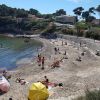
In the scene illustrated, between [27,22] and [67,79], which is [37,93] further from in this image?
[27,22]

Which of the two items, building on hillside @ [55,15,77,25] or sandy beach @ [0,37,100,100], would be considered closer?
sandy beach @ [0,37,100,100]

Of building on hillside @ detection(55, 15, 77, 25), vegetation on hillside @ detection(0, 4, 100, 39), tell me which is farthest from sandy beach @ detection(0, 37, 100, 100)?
building on hillside @ detection(55, 15, 77, 25)

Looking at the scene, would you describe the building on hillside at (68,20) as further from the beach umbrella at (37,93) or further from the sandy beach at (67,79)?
the beach umbrella at (37,93)

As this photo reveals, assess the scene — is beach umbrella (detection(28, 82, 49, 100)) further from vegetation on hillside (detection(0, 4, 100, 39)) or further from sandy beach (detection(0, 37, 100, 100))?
vegetation on hillside (detection(0, 4, 100, 39))

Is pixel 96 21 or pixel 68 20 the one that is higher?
pixel 68 20

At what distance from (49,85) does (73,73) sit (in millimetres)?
7689

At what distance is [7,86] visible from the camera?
1137 inches

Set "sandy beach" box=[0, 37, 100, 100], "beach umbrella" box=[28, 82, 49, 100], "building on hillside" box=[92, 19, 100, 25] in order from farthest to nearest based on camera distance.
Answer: "building on hillside" box=[92, 19, 100, 25] → "sandy beach" box=[0, 37, 100, 100] → "beach umbrella" box=[28, 82, 49, 100]

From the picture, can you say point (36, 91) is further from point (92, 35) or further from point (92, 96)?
point (92, 35)

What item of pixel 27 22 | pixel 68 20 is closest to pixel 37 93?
pixel 27 22

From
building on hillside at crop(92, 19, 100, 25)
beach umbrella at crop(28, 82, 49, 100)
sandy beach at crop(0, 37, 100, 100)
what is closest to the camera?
beach umbrella at crop(28, 82, 49, 100)

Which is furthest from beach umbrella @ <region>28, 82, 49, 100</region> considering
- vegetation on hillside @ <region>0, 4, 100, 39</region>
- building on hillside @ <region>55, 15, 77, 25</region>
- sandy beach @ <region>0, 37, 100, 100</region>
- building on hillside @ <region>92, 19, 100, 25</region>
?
building on hillside @ <region>55, 15, 77, 25</region>

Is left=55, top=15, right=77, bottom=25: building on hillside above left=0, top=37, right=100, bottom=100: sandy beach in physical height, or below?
above

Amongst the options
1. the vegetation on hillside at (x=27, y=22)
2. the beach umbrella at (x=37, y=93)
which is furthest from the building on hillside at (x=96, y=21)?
the beach umbrella at (x=37, y=93)
